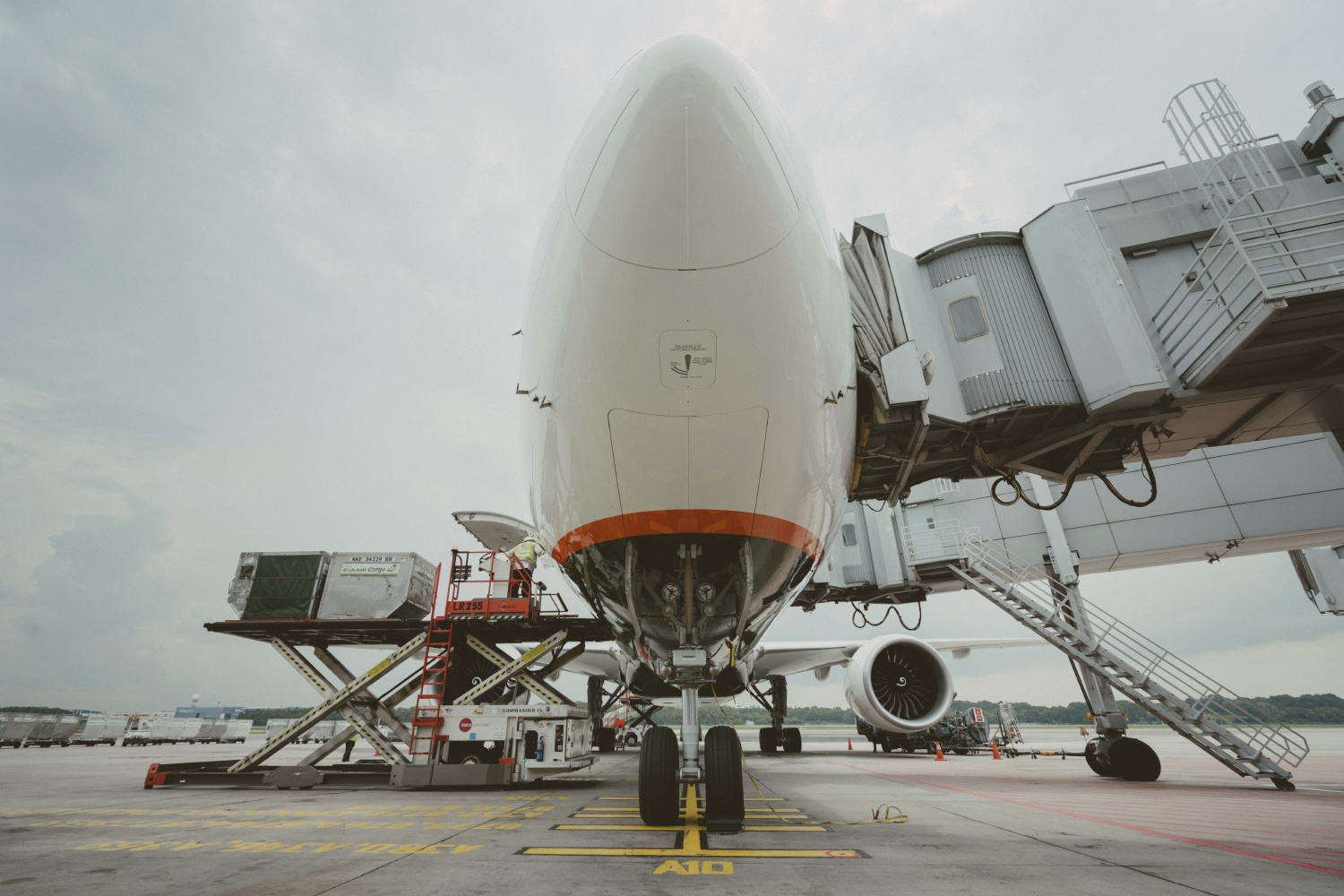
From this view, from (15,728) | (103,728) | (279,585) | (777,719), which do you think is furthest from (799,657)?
(103,728)

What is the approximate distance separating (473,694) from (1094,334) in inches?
383

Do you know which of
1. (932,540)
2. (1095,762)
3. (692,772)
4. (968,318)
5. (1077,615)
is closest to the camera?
(692,772)

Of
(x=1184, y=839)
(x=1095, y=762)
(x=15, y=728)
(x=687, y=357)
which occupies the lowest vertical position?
(x=1184, y=839)

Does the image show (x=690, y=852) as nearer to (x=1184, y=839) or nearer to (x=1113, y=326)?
(x=1184, y=839)

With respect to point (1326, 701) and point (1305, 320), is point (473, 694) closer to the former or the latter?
point (1305, 320)

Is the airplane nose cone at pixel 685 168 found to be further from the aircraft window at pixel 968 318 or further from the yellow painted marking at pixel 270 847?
the aircraft window at pixel 968 318

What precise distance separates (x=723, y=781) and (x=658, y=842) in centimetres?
65

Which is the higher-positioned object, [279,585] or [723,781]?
[279,585]

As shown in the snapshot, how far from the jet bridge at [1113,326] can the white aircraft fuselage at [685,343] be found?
1803 mm

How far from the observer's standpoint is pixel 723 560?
3998 millimetres

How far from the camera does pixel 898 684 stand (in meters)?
10.3

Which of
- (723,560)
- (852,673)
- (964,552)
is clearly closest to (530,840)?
(723,560)

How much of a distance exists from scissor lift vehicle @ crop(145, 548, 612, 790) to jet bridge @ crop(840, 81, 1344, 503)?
5286 millimetres

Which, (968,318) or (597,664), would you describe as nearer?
(968,318)
